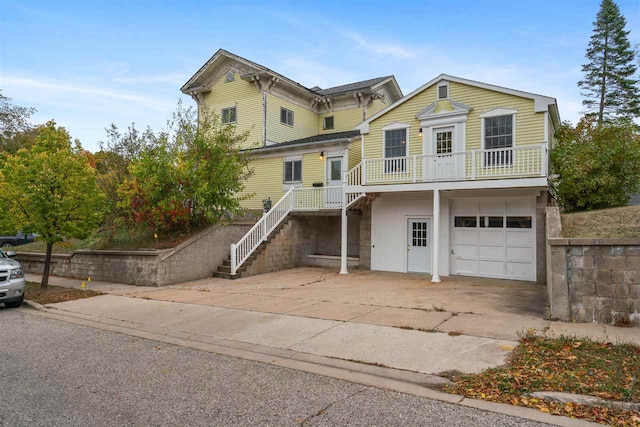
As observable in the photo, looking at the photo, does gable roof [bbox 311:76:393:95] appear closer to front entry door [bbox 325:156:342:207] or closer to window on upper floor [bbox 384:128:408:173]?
front entry door [bbox 325:156:342:207]

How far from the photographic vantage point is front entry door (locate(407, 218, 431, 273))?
15398 millimetres

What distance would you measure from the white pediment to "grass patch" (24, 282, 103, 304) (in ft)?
40.7

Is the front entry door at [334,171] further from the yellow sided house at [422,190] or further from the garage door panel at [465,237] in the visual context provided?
the garage door panel at [465,237]

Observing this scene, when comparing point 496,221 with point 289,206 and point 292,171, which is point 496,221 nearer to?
point 289,206

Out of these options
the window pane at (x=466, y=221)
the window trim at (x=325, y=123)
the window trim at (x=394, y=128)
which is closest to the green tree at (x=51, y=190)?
the window trim at (x=394, y=128)

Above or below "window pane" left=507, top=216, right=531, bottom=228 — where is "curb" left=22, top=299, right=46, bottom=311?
below

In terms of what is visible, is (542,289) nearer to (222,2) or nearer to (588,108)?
(222,2)

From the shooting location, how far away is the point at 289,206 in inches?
690

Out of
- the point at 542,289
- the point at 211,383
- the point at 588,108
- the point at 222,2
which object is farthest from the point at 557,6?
the point at 588,108

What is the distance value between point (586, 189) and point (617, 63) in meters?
26.1

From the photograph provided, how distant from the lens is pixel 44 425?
3.77 meters

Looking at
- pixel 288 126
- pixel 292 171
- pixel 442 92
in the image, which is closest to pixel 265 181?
pixel 292 171

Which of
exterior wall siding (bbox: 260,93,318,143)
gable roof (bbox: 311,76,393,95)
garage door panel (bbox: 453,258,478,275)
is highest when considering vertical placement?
gable roof (bbox: 311,76,393,95)

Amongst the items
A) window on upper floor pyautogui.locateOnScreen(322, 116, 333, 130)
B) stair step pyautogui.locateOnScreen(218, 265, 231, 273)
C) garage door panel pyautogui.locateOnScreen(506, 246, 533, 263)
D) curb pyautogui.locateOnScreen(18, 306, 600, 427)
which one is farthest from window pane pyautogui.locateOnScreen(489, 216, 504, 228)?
window on upper floor pyautogui.locateOnScreen(322, 116, 333, 130)
